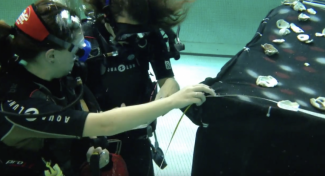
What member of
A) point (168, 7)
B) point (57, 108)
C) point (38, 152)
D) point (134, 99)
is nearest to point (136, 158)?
point (134, 99)

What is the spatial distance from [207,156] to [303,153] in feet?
1.26

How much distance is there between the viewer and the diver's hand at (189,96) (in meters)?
0.94

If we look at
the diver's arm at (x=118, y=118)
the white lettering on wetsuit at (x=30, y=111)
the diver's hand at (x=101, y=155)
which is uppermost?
the white lettering on wetsuit at (x=30, y=111)

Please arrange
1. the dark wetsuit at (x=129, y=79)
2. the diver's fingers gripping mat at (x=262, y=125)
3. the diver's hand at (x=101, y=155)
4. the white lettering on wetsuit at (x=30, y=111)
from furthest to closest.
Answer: the dark wetsuit at (x=129, y=79), the diver's hand at (x=101, y=155), the diver's fingers gripping mat at (x=262, y=125), the white lettering on wetsuit at (x=30, y=111)

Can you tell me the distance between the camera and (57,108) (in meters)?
0.87

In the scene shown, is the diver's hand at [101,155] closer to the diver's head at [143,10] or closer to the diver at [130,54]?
the diver at [130,54]

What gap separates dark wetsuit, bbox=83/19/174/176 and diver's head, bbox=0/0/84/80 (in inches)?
8.5

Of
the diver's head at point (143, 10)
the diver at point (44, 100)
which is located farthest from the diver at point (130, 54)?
the diver at point (44, 100)

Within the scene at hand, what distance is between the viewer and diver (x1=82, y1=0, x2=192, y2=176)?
1211 millimetres

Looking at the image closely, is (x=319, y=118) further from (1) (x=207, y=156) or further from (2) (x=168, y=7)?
(2) (x=168, y=7)

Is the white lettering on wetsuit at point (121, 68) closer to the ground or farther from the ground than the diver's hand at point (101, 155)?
farther from the ground

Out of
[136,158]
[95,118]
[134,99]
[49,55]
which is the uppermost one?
[49,55]

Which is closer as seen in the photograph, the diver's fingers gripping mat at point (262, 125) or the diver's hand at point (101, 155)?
the diver's fingers gripping mat at point (262, 125)

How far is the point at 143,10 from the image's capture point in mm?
1195
